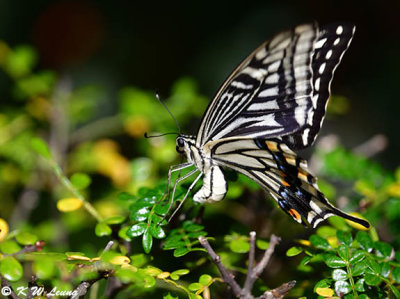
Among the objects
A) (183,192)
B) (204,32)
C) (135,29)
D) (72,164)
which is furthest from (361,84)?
(183,192)

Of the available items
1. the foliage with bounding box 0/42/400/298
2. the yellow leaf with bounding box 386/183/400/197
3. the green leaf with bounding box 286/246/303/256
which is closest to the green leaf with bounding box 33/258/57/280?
the foliage with bounding box 0/42/400/298

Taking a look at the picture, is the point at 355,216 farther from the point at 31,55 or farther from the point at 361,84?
the point at 361,84

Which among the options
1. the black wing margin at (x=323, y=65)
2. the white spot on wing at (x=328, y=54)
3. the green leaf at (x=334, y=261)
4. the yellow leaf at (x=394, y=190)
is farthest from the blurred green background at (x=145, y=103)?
the white spot on wing at (x=328, y=54)

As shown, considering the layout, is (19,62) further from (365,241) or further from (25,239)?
(365,241)

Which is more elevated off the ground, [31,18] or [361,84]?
[31,18]

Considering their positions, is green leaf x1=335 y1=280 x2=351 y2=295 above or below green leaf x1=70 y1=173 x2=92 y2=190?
below

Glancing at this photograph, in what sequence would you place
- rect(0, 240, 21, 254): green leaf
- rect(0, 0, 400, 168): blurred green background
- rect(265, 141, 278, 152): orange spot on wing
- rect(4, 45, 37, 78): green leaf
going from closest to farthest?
1. rect(0, 240, 21, 254): green leaf
2. rect(265, 141, 278, 152): orange spot on wing
3. rect(4, 45, 37, 78): green leaf
4. rect(0, 0, 400, 168): blurred green background

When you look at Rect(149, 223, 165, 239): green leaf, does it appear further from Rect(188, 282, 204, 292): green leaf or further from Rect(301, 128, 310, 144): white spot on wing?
Rect(301, 128, 310, 144): white spot on wing
